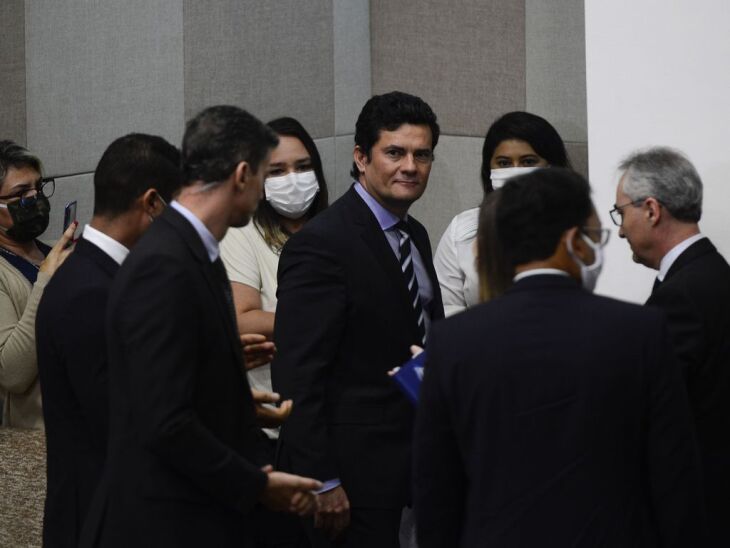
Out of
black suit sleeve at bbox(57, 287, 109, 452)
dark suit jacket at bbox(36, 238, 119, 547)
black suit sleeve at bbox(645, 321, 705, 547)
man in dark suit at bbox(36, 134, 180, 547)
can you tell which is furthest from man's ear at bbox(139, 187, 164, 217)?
black suit sleeve at bbox(645, 321, 705, 547)

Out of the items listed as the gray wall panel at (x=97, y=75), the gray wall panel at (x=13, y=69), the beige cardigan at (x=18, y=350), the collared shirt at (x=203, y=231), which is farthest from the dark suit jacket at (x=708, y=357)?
the gray wall panel at (x=13, y=69)

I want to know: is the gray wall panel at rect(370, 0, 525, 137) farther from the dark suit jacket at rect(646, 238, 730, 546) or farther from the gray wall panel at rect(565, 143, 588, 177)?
the dark suit jacket at rect(646, 238, 730, 546)

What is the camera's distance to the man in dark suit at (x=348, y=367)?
2.92 meters

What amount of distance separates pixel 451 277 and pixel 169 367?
181 centimetres

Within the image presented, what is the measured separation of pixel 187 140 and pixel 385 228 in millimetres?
1033

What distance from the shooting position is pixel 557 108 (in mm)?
4719

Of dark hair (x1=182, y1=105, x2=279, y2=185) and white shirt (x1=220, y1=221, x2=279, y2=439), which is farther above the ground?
dark hair (x1=182, y1=105, x2=279, y2=185)

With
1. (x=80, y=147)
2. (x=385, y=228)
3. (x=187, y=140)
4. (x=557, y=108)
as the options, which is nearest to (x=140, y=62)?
(x=80, y=147)

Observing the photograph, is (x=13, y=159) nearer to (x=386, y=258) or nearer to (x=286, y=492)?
(x=386, y=258)

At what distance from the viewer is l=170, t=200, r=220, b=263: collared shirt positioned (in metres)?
2.19

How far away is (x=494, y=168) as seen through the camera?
12.5 ft

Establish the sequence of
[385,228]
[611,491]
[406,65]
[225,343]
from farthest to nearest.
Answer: [406,65], [385,228], [225,343], [611,491]

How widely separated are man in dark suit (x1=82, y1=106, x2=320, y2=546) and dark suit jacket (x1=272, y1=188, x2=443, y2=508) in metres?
0.64

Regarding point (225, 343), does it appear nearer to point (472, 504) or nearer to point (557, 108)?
point (472, 504)
